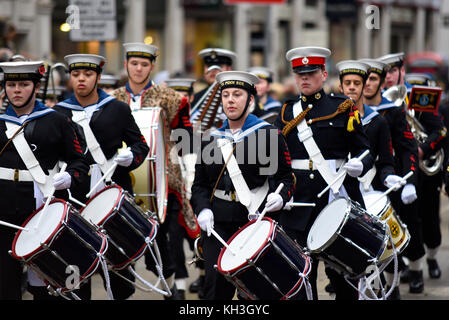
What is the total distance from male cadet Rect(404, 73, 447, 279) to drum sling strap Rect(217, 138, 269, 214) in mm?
3683

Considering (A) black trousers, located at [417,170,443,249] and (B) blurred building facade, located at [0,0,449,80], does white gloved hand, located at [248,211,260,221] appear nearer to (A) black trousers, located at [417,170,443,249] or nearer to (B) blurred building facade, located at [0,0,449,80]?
(A) black trousers, located at [417,170,443,249]

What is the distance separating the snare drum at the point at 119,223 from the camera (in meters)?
6.58

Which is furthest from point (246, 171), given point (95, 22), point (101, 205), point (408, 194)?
point (95, 22)

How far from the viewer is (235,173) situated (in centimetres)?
621

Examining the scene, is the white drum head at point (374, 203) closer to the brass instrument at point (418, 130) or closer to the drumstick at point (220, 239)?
the drumstick at point (220, 239)

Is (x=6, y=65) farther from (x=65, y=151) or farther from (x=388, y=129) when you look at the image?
(x=388, y=129)

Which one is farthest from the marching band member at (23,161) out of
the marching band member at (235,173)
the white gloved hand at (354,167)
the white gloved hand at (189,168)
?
the white gloved hand at (189,168)

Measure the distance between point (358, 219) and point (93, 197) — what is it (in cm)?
186

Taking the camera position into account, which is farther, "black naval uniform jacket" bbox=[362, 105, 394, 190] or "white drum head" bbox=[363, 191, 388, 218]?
"black naval uniform jacket" bbox=[362, 105, 394, 190]

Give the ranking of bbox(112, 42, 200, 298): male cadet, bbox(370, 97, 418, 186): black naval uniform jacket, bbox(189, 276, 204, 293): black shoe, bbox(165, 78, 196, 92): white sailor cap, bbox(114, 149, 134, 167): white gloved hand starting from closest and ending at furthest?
bbox(114, 149, 134, 167): white gloved hand
bbox(370, 97, 418, 186): black naval uniform jacket
bbox(112, 42, 200, 298): male cadet
bbox(189, 276, 204, 293): black shoe
bbox(165, 78, 196, 92): white sailor cap

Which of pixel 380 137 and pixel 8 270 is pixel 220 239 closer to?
pixel 8 270

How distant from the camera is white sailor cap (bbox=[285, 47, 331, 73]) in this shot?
671 cm

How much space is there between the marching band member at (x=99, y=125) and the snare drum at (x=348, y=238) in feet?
5.72

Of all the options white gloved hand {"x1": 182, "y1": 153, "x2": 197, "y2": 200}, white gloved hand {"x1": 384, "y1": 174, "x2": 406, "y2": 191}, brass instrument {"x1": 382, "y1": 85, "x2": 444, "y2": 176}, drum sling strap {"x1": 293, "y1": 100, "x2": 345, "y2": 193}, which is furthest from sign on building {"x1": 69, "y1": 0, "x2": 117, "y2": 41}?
drum sling strap {"x1": 293, "y1": 100, "x2": 345, "y2": 193}
